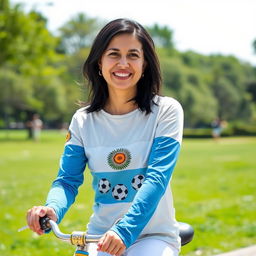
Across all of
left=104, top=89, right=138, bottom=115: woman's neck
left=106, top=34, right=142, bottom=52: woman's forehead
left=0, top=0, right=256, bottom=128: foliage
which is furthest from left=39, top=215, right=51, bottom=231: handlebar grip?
left=0, top=0, right=256, bottom=128: foliage

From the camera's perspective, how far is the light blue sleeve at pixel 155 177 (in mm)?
1994

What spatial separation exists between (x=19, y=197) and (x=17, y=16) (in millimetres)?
8395

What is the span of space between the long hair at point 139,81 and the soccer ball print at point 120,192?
406 mm

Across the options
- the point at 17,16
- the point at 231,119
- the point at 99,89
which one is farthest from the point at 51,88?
the point at 99,89

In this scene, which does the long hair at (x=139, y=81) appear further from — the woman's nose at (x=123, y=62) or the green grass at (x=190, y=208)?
the green grass at (x=190, y=208)

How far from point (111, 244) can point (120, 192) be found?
490 mm

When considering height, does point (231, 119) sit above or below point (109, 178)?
below

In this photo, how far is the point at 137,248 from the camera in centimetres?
221

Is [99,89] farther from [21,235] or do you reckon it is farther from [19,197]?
[19,197]

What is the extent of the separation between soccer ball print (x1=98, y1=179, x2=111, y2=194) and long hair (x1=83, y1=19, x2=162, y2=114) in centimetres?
41

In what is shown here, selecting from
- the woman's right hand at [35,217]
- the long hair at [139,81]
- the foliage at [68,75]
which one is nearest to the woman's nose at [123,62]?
the long hair at [139,81]

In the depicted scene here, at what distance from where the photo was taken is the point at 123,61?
237 centimetres

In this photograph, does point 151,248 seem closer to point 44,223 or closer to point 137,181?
point 137,181

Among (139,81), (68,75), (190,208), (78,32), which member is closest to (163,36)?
(78,32)
